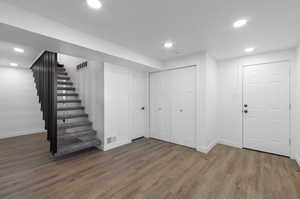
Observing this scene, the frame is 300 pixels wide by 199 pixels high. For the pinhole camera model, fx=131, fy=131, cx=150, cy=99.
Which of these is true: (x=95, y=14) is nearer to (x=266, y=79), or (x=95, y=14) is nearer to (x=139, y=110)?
(x=139, y=110)

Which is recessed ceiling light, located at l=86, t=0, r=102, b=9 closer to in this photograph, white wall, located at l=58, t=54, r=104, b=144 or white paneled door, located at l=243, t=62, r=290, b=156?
white wall, located at l=58, t=54, r=104, b=144

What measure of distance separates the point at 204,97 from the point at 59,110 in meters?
3.73

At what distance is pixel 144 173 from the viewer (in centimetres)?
228

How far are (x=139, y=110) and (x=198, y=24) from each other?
2921mm

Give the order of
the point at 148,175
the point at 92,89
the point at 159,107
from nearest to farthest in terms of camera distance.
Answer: the point at 148,175, the point at 92,89, the point at 159,107

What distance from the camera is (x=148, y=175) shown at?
2219 mm

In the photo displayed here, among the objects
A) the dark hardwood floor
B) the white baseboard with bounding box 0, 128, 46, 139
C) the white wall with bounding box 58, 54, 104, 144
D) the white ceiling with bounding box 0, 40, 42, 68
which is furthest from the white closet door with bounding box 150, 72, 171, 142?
the white baseboard with bounding box 0, 128, 46, 139

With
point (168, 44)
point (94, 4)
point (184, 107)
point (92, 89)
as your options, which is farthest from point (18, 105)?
point (184, 107)

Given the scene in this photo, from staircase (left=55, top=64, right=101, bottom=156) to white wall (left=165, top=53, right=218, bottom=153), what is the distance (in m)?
2.58

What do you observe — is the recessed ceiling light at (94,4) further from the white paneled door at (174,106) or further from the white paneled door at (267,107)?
the white paneled door at (267,107)

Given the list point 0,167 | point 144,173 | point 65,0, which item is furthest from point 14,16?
point 144,173

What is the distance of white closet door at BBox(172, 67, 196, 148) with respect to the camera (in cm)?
342

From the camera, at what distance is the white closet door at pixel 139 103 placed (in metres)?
4.05

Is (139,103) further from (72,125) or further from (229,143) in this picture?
(229,143)
